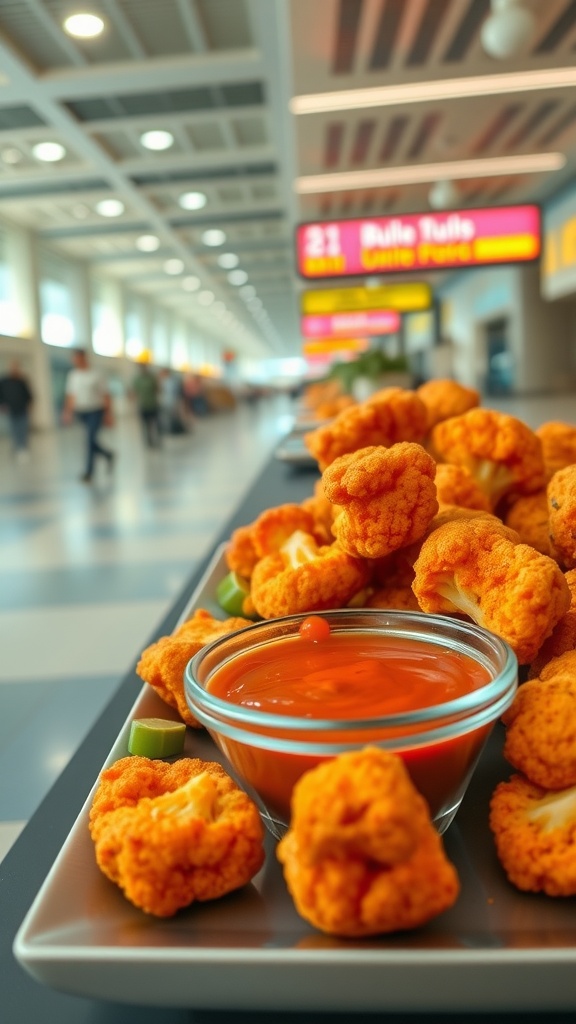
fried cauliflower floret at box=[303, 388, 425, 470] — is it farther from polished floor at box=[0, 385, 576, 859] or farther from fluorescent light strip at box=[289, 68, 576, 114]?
fluorescent light strip at box=[289, 68, 576, 114]

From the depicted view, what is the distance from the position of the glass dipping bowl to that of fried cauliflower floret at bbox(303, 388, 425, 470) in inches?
16.8

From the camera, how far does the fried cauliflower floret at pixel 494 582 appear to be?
0.67m

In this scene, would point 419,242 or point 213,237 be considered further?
point 213,237

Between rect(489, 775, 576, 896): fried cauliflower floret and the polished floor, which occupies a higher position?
rect(489, 775, 576, 896): fried cauliflower floret

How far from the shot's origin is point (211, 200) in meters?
15.3

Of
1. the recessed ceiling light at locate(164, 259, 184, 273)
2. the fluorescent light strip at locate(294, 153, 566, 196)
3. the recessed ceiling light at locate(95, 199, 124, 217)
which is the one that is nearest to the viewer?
the fluorescent light strip at locate(294, 153, 566, 196)

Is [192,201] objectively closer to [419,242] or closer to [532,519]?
[419,242]

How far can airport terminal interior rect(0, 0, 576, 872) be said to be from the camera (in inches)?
153

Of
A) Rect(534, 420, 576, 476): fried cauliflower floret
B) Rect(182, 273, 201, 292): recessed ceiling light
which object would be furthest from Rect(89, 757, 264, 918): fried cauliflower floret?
Rect(182, 273, 201, 292): recessed ceiling light

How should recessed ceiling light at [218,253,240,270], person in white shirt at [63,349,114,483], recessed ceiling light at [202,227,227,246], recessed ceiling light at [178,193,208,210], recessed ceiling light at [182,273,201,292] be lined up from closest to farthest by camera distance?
person in white shirt at [63,349,114,483] → recessed ceiling light at [178,193,208,210] → recessed ceiling light at [202,227,227,246] → recessed ceiling light at [218,253,240,270] → recessed ceiling light at [182,273,201,292]

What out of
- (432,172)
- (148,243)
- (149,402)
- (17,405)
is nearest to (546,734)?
(432,172)

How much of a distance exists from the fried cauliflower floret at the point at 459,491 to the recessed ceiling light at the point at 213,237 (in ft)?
57.9

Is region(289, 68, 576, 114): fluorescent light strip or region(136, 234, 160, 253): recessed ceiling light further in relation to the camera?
region(136, 234, 160, 253): recessed ceiling light

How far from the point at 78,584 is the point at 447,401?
3.10 metres
